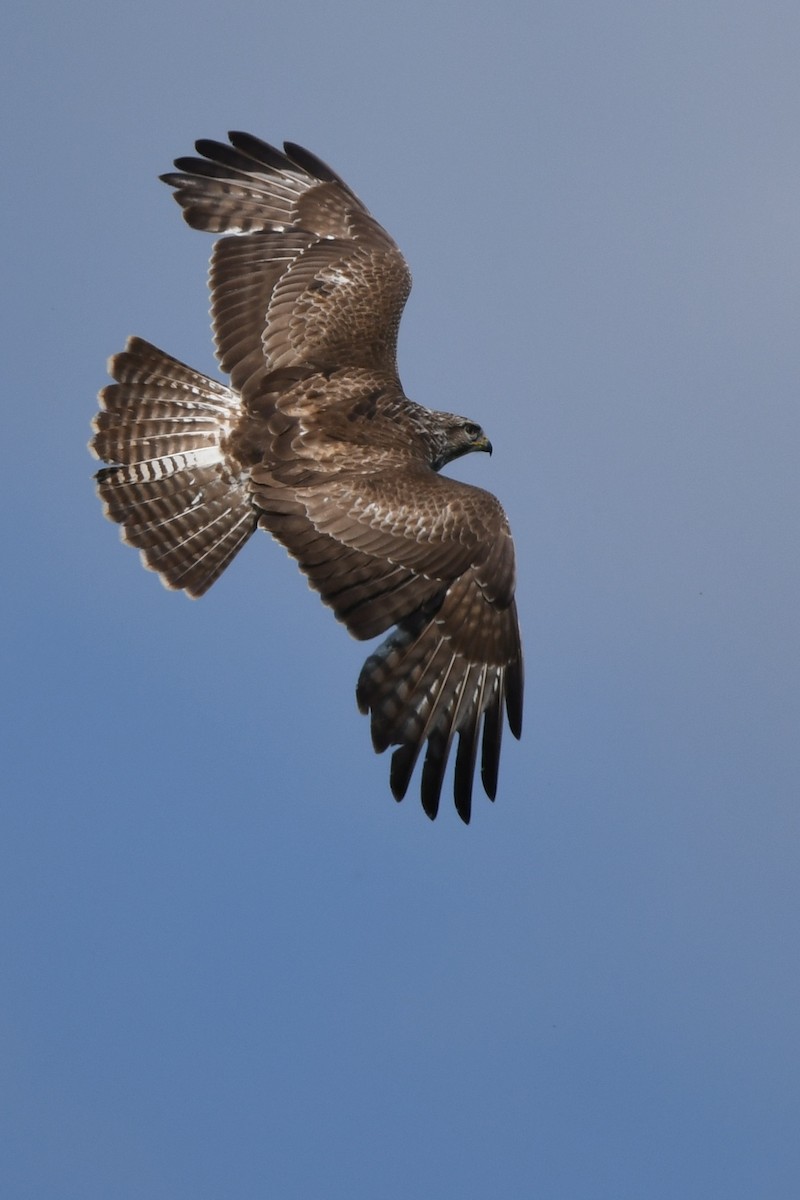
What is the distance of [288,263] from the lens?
13.2 m

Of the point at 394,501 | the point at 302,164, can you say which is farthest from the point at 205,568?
the point at 302,164

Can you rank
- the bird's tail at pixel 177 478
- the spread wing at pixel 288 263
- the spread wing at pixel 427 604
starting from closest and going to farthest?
the spread wing at pixel 427 604 < the bird's tail at pixel 177 478 < the spread wing at pixel 288 263

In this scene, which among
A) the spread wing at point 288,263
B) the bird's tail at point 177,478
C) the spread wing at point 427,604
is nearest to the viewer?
the spread wing at point 427,604

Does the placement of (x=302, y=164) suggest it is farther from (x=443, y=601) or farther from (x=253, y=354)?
(x=443, y=601)

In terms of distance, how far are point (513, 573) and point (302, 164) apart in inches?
170

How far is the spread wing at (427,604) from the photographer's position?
1100 cm

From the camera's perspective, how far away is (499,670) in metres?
11.3

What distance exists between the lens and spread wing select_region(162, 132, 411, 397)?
41.7 ft

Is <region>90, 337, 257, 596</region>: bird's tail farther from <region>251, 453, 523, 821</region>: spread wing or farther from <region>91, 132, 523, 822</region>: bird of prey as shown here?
Result: <region>251, 453, 523, 821</region>: spread wing

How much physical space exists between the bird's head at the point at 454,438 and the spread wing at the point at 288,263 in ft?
1.81

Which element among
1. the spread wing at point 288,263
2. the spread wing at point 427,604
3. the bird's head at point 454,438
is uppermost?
the spread wing at point 288,263

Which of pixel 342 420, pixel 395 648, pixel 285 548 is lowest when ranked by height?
pixel 395 648

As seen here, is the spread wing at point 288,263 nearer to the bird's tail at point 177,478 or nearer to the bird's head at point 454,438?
the bird's tail at point 177,478

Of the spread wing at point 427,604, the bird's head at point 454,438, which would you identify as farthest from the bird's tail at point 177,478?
the bird's head at point 454,438
